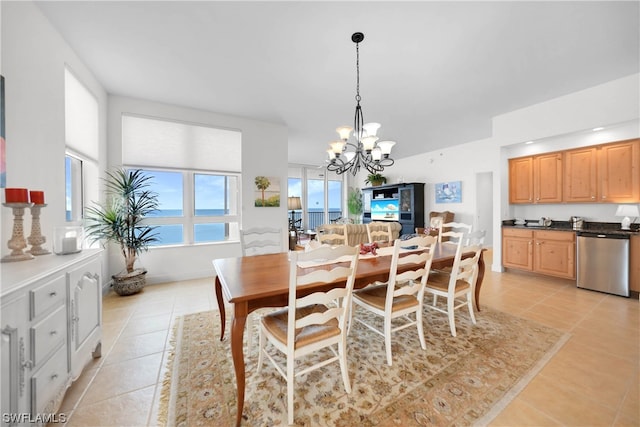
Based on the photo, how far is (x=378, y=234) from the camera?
329 centimetres

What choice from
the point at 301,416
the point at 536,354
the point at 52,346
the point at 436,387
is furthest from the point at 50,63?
the point at 536,354

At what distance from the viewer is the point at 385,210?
756 centimetres

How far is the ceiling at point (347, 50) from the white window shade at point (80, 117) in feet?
1.02

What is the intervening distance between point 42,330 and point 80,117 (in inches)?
110

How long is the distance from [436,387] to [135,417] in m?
1.88

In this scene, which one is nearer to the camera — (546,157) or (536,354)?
(536,354)

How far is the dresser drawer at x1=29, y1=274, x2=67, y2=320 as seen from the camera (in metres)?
1.15

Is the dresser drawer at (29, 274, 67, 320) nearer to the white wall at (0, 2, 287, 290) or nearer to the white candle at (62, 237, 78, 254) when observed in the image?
the white candle at (62, 237, 78, 254)

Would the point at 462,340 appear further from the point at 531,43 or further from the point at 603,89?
the point at 603,89

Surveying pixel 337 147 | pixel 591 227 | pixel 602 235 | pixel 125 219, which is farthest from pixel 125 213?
pixel 591 227

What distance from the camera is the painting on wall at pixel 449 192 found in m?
6.05

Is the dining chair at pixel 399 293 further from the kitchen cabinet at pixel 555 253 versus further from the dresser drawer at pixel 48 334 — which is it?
the kitchen cabinet at pixel 555 253

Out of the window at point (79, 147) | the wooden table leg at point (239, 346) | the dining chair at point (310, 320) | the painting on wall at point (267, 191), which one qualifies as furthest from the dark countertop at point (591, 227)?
the window at point (79, 147)

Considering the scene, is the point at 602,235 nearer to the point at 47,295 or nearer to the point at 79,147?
the point at 47,295
